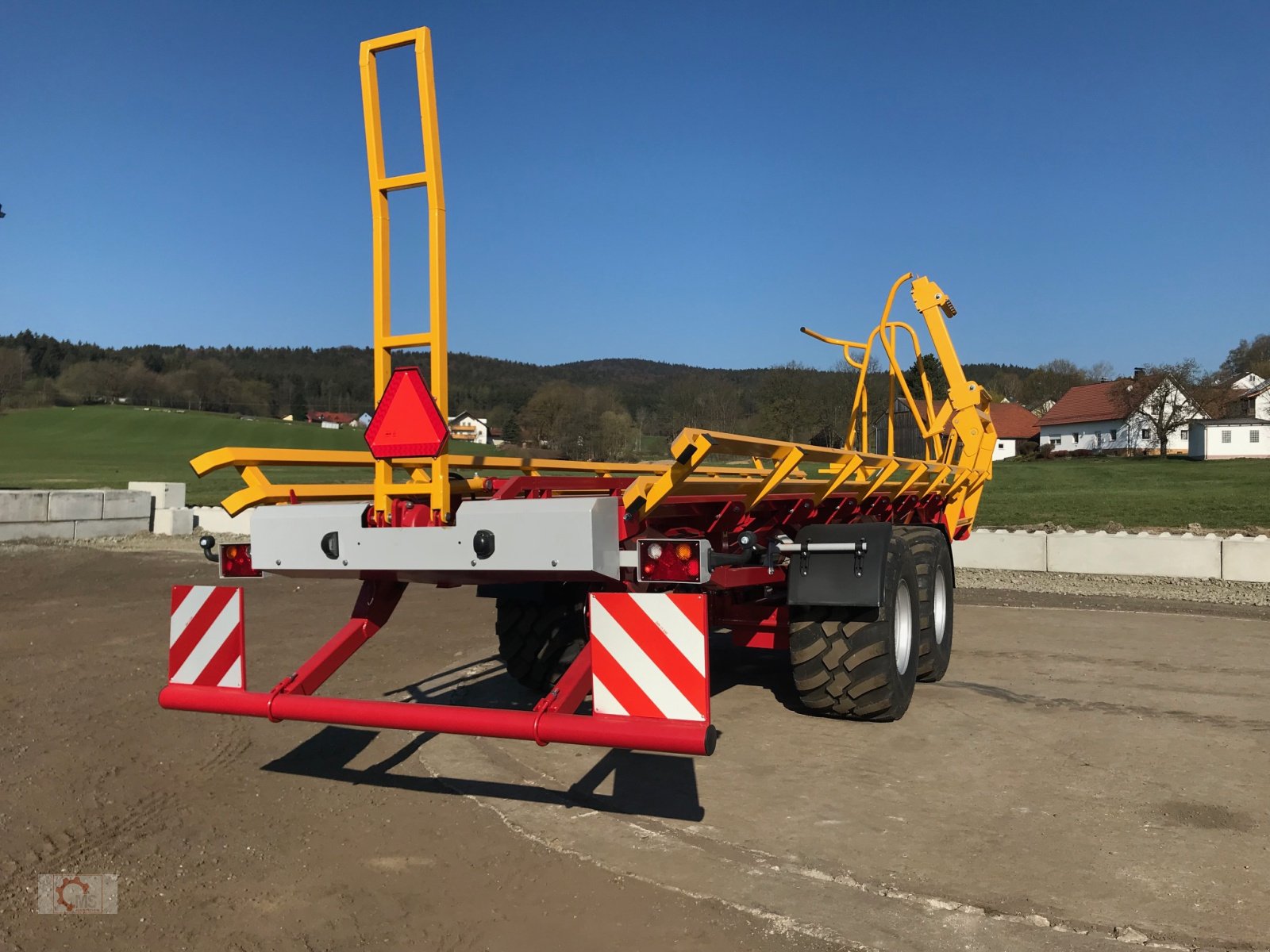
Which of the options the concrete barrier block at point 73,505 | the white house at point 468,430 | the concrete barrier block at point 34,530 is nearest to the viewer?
the white house at point 468,430

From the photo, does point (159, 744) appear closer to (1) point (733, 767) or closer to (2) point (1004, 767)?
(1) point (733, 767)

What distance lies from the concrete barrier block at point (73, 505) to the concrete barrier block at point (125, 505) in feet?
0.47

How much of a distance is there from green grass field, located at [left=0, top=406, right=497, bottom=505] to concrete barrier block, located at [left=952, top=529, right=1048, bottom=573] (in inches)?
882

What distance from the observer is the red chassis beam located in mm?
3588

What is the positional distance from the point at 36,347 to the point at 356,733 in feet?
379

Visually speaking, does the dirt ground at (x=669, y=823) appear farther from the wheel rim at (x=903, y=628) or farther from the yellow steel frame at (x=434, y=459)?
the yellow steel frame at (x=434, y=459)

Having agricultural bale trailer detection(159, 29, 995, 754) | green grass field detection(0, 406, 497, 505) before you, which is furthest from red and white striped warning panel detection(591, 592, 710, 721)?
green grass field detection(0, 406, 497, 505)

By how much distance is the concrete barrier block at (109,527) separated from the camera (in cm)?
1845

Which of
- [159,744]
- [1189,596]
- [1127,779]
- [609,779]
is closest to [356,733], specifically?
[159,744]

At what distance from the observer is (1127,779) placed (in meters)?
5.00

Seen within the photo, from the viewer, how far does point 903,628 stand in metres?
6.21

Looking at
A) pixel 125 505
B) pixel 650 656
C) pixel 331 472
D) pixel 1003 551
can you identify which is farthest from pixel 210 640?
pixel 331 472

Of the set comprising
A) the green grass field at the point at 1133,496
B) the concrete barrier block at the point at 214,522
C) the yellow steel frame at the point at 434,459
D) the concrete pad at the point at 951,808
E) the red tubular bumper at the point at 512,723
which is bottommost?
the concrete pad at the point at 951,808

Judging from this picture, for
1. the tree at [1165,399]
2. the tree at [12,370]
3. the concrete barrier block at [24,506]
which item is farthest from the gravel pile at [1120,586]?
the tree at [12,370]
